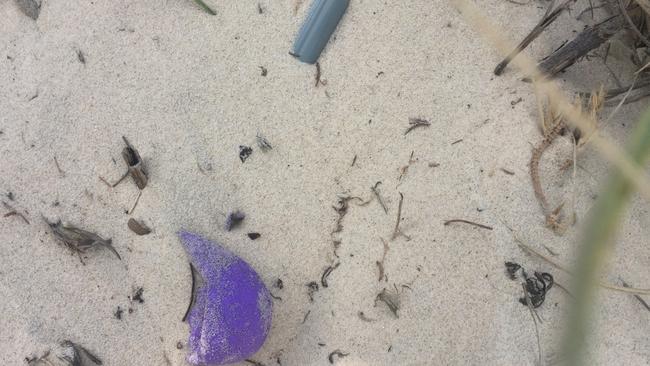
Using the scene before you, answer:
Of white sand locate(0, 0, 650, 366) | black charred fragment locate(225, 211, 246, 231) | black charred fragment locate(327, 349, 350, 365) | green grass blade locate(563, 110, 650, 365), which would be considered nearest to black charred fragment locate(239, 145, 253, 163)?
white sand locate(0, 0, 650, 366)

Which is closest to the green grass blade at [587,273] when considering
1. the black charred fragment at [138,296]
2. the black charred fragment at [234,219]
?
the black charred fragment at [234,219]

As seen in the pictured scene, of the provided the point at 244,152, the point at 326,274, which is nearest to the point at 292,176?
the point at 244,152

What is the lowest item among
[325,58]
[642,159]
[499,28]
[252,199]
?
[252,199]

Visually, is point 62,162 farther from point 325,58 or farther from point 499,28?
point 499,28

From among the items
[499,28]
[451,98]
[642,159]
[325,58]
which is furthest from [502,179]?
[642,159]

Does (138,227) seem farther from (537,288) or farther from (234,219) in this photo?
(537,288)

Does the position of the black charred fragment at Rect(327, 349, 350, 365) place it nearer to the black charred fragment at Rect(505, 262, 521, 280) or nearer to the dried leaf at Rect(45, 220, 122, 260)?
the black charred fragment at Rect(505, 262, 521, 280)
